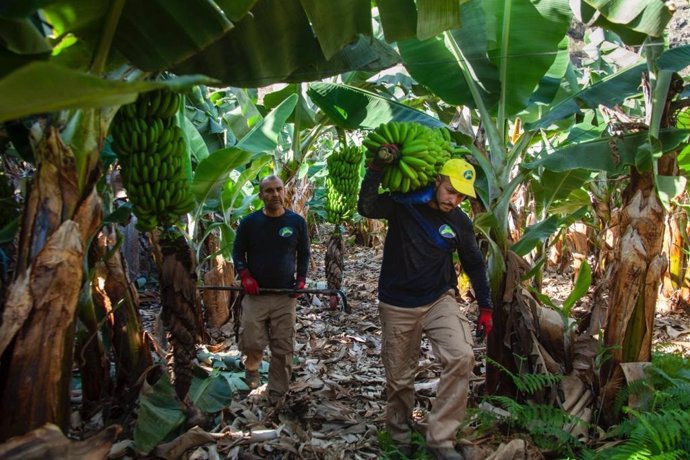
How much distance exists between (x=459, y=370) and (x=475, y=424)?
0.82 m

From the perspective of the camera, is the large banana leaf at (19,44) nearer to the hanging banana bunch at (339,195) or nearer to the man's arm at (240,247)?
the man's arm at (240,247)

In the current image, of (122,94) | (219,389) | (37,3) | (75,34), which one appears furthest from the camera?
(219,389)

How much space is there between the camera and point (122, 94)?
108 cm

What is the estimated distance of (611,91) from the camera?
3.79 m

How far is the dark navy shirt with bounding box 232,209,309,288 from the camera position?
4020 mm

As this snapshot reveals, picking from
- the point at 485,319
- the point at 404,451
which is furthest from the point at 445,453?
the point at 485,319

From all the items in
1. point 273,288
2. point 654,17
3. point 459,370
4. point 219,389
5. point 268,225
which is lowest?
point 219,389

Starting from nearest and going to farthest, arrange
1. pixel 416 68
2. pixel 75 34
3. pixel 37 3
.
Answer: pixel 37 3
pixel 75 34
pixel 416 68

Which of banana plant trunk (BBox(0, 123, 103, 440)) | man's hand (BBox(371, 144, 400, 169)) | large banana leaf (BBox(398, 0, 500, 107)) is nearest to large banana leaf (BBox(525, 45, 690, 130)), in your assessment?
large banana leaf (BBox(398, 0, 500, 107))

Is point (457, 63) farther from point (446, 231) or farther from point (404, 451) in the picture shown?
point (404, 451)

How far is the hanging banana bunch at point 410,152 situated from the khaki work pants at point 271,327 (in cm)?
139

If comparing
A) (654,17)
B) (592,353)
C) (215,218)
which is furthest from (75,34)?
(215,218)

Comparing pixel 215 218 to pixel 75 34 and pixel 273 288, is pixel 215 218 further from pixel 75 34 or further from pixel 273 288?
pixel 75 34

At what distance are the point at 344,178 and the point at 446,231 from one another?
3.24 m
